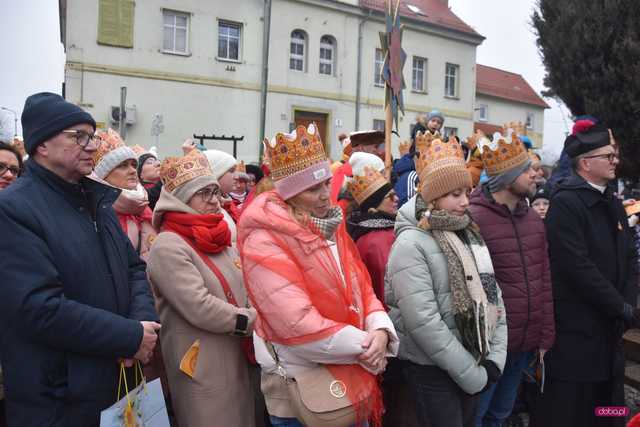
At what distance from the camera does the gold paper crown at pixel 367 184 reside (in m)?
3.64

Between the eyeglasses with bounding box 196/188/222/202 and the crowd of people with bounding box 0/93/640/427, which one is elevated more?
the eyeglasses with bounding box 196/188/222/202

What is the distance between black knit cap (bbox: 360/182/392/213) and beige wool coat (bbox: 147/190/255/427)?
3.68 ft

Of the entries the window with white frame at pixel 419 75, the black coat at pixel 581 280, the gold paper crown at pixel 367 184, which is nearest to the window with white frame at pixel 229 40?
the window with white frame at pixel 419 75

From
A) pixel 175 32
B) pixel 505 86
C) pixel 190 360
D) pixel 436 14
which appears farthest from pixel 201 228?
pixel 505 86

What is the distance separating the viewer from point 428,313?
275 centimetres

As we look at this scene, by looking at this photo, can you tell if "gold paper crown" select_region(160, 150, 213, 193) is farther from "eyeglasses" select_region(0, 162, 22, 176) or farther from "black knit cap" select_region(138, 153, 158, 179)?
"black knit cap" select_region(138, 153, 158, 179)

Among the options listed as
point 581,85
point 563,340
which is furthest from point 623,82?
point 563,340

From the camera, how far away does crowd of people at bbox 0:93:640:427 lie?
6.92 ft

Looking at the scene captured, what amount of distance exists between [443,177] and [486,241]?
635 mm

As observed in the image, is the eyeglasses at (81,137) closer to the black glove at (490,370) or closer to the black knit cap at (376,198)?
the black knit cap at (376,198)

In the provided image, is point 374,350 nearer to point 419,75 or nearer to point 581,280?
point 581,280

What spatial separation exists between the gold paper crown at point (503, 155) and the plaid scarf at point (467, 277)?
68cm

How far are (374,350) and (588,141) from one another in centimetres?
253

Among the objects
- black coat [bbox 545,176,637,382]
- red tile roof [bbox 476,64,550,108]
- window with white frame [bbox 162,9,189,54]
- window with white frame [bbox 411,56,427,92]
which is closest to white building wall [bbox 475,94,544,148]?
red tile roof [bbox 476,64,550,108]
